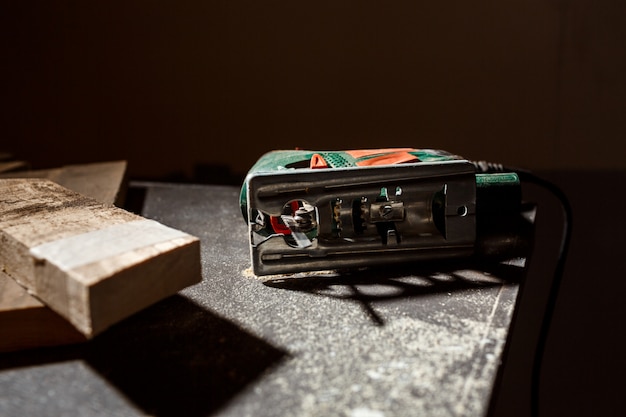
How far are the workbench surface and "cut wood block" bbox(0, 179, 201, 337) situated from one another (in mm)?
66

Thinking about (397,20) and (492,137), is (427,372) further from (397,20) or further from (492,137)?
(397,20)

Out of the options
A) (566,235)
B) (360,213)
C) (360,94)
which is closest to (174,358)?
(360,213)

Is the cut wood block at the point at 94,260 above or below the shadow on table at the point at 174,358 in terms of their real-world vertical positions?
above

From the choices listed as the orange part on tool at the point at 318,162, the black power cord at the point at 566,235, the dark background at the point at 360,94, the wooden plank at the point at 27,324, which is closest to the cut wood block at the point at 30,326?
the wooden plank at the point at 27,324

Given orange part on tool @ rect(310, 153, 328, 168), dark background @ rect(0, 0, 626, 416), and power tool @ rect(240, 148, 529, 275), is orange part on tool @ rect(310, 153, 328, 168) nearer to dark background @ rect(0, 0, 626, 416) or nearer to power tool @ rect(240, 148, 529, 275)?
power tool @ rect(240, 148, 529, 275)

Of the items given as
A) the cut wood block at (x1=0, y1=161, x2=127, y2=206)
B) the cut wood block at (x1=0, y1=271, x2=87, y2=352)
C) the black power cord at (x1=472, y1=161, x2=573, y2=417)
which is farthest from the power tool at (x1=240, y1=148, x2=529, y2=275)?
the cut wood block at (x1=0, y1=161, x2=127, y2=206)

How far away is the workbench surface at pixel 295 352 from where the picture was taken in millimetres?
560

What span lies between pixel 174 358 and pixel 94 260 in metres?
0.14

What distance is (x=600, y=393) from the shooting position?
4.90ft

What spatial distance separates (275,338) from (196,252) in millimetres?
142

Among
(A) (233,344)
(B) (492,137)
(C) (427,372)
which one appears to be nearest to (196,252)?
(A) (233,344)

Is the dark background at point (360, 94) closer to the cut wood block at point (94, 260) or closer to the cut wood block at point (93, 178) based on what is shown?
the cut wood block at point (93, 178)

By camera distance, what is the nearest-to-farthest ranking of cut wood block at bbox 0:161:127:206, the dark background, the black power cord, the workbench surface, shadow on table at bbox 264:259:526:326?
the workbench surface
shadow on table at bbox 264:259:526:326
the black power cord
cut wood block at bbox 0:161:127:206
the dark background

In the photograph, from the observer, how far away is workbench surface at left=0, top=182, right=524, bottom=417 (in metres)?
0.56
